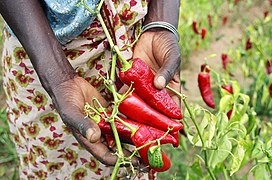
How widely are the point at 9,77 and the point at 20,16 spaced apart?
0.94 ft

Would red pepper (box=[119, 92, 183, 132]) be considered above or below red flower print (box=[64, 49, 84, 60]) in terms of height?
below

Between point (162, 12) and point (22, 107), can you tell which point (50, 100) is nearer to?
point (22, 107)

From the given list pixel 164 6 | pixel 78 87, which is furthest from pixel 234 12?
pixel 78 87

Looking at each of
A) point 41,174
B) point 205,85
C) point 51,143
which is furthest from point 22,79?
point 205,85

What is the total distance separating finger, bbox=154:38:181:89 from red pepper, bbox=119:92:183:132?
57 mm

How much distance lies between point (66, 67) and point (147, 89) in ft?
0.61

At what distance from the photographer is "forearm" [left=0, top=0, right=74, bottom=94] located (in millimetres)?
1125

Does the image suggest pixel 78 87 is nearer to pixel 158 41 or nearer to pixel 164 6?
pixel 158 41

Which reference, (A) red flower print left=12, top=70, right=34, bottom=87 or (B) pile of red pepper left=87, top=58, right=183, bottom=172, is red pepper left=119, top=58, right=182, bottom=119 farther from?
(A) red flower print left=12, top=70, right=34, bottom=87

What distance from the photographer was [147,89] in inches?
45.2

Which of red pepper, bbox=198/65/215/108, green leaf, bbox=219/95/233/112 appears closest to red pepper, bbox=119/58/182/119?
green leaf, bbox=219/95/233/112

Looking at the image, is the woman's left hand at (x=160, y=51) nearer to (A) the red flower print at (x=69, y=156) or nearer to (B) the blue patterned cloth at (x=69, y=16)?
(B) the blue patterned cloth at (x=69, y=16)

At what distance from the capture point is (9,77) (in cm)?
138

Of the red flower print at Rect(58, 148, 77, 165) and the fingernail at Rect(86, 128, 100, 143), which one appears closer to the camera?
the fingernail at Rect(86, 128, 100, 143)
